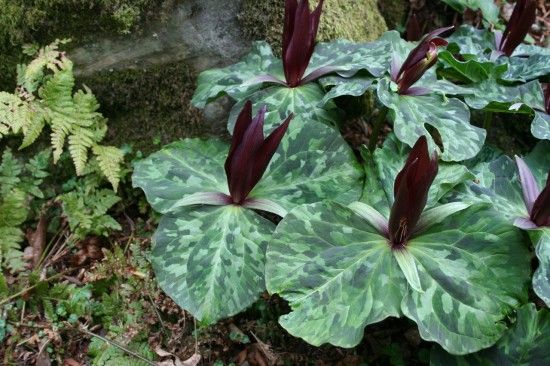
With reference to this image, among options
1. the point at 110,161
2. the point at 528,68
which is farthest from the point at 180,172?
the point at 528,68

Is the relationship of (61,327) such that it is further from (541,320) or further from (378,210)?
(541,320)

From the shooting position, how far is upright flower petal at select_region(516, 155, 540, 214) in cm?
214

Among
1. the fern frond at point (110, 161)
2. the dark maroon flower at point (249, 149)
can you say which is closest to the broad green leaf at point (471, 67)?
the dark maroon flower at point (249, 149)

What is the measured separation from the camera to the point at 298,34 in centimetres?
241

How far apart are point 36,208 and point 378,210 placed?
6.17ft

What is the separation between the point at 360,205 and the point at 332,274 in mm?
317

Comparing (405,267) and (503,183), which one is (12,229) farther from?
(503,183)

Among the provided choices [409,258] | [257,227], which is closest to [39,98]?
[257,227]

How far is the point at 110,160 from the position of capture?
2.72 metres

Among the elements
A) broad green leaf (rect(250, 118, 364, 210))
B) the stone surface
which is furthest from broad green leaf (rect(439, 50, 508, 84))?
broad green leaf (rect(250, 118, 364, 210))

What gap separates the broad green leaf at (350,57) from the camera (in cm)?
248

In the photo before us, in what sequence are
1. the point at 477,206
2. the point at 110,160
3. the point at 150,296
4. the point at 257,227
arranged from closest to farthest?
1. the point at 477,206
2. the point at 257,227
3. the point at 150,296
4. the point at 110,160

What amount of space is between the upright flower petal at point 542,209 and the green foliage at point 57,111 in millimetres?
1946

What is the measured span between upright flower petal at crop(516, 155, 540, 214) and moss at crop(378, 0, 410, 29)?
1.85 metres
